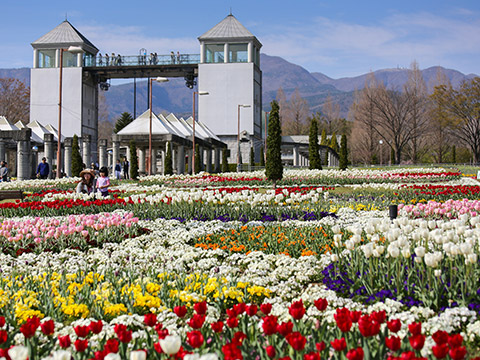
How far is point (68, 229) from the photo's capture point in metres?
8.78

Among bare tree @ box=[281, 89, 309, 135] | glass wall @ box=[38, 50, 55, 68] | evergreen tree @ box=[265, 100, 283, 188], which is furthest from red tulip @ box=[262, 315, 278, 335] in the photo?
bare tree @ box=[281, 89, 309, 135]

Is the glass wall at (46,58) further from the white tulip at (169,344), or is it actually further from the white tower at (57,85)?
the white tulip at (169,344)

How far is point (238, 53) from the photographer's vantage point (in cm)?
6956

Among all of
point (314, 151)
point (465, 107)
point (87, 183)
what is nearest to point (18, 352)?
point (87, 183)

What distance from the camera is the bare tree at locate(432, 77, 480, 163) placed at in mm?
56250

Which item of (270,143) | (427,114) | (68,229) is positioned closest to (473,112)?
(427,114)

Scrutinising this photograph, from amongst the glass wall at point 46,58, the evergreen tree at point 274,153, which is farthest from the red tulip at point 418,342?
the glass wall at point 46,58

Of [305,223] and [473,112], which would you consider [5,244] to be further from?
[473,112]

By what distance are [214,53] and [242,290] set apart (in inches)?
2624

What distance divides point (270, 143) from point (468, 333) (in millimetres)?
21213

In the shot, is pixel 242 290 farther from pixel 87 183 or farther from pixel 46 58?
pixel 46 58

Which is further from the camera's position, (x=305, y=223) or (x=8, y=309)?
(x=305, y=223)

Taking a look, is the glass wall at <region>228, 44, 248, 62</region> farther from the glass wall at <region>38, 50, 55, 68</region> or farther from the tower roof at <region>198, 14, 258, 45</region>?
the glass wall at <region>38, 50, 55, 68</region>

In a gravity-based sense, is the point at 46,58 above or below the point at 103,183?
above
